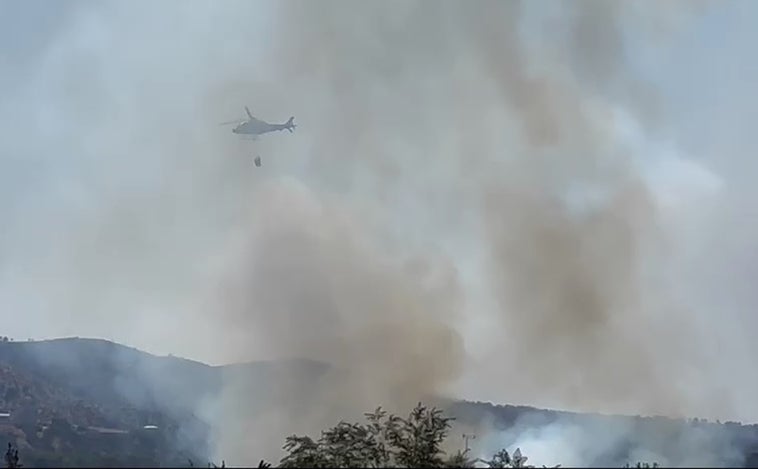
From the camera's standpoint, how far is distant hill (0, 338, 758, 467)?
55312 millimetres

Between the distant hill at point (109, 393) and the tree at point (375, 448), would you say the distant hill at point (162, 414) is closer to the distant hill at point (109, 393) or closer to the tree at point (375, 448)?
the distant hill at point (109, 393)

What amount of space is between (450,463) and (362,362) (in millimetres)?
45610

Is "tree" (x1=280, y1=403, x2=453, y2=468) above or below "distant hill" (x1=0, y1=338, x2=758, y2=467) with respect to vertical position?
below

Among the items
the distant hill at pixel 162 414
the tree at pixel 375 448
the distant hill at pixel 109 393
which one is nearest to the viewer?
the tree at pixel 375 448

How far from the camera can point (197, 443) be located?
6625 cm

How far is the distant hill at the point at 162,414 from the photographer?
181ft

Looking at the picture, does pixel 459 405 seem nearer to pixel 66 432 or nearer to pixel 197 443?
pixel 197 443

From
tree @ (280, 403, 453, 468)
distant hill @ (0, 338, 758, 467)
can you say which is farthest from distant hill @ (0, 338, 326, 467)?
tree @ (280, 403, 453, 468)

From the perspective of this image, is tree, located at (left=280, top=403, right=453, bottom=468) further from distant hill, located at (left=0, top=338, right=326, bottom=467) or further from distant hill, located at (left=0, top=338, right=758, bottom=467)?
distant hill, located at (left=0, top=338, right=326, bottom=467)

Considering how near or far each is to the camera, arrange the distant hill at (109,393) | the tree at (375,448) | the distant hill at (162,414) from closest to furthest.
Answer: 1. the tree at (375,448)
2. the distant hill at (162,414)
3. the distant hill at (109,393)

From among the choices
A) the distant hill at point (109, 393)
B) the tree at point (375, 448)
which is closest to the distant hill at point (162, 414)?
the distant hill at point (109, 393)

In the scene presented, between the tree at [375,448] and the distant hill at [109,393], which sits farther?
the distant hill at [109,393]

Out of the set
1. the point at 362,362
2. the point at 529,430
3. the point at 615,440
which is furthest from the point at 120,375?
the point at 615,440

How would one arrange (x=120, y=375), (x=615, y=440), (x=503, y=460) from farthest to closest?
(x=120, y=375)
(x=615, y=440)
(x=503, y=460)
